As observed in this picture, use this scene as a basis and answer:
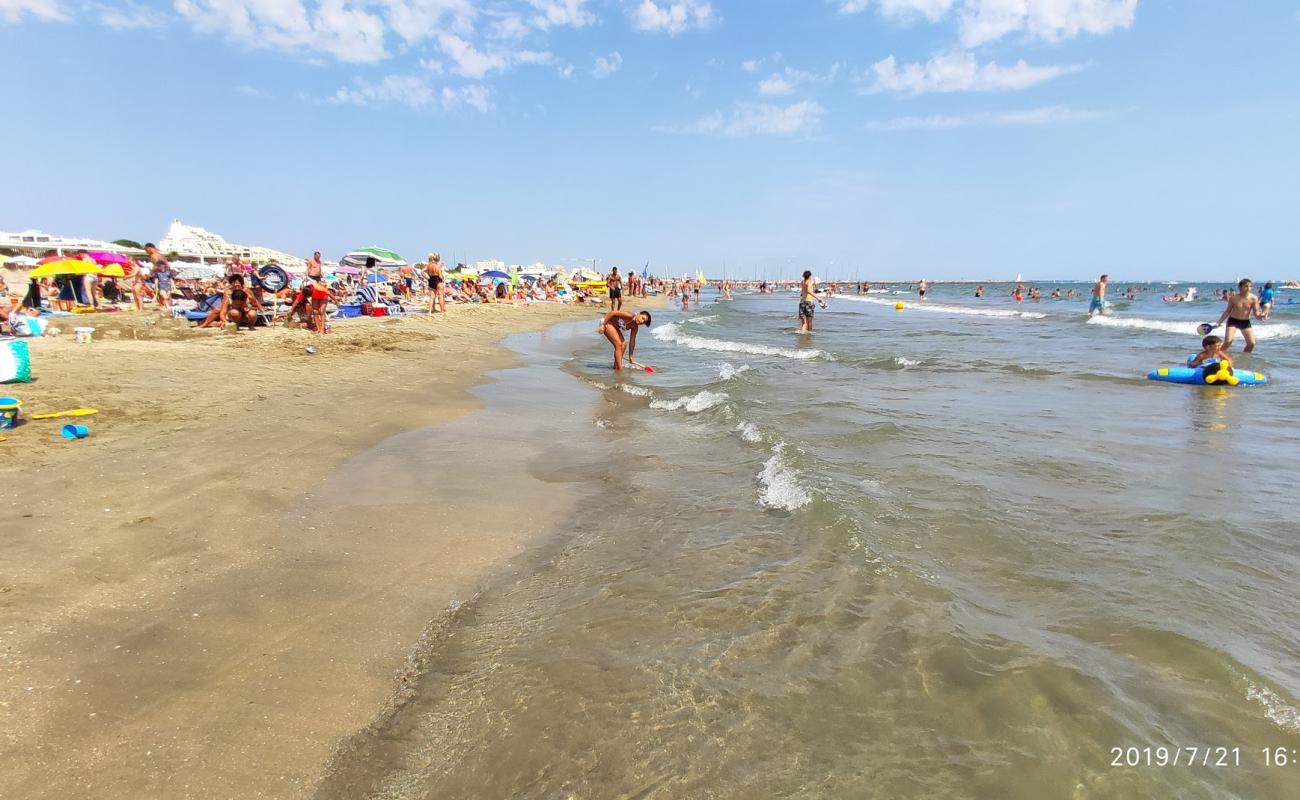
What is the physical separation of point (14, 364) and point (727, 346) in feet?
48.2

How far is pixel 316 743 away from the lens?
2252 mm

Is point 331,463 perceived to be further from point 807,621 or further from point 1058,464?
point 1058,464

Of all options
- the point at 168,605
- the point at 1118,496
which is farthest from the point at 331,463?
the point at 1118,496

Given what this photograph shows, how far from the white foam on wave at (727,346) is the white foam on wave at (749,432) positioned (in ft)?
26.0

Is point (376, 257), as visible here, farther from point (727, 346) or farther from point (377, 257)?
point (727, 346)

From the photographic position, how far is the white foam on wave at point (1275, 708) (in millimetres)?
→ 2398

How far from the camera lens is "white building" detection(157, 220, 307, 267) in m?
44.5

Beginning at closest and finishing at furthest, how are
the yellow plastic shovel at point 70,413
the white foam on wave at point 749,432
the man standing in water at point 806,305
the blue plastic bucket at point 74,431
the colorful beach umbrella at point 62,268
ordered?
the blue plastic bucket at point 74,431 < the yellow plastic shovel at point 70,413 < the white foam on wave at point 749,432 < the colorful beach umbrella at point 62,268 < the man standing in water at point 806,305

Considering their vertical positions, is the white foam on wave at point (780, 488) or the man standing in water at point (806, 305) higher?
the man standing in water at point (806, 305)

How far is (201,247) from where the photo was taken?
4669cm

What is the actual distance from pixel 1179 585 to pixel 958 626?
5.02 feet

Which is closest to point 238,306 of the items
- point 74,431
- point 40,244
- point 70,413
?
point 70,413

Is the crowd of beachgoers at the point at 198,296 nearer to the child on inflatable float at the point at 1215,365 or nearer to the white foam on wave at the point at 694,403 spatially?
the white foam on wave at the point at 694,403
